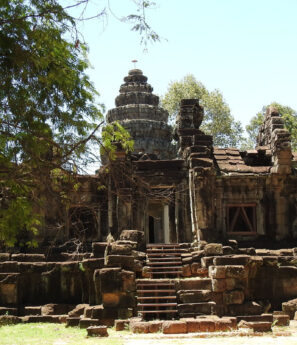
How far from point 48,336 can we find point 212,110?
2649cm

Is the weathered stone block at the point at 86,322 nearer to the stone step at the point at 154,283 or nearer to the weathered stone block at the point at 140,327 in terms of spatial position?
the stone step at the point at 154,283

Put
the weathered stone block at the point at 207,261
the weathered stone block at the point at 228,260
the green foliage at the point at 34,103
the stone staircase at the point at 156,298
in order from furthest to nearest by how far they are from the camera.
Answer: the weathered stone block at the point at 207,261
the weathered stone block at the point at 228,260
the stone staircase at the point at 156,298
the green foliage at the point at 34,103

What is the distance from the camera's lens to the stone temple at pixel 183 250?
12273 millimetres

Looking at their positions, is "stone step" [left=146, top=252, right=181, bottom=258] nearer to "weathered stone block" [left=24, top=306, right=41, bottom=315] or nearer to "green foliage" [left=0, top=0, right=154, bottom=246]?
"weathered stone block" [left=24, top=306, right=41, bottom=315]

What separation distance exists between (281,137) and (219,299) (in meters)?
7.92

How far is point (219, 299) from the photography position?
12391 millimetres

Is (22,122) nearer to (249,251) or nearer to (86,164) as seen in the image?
(86,164)

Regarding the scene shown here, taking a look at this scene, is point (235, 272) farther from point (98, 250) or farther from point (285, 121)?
point (285, 121)

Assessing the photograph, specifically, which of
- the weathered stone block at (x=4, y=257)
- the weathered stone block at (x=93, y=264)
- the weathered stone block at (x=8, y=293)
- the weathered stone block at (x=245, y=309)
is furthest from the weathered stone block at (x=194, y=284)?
the weathered stone block at (x=4, y=257)

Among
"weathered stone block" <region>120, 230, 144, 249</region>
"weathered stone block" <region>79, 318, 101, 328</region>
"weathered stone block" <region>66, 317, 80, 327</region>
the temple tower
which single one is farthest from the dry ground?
the temple tower

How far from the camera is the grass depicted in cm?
966

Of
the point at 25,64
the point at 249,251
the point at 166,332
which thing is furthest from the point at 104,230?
the point at 25,64

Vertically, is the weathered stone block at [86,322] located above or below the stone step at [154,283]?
below

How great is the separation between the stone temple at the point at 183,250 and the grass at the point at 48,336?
1.73 feet
